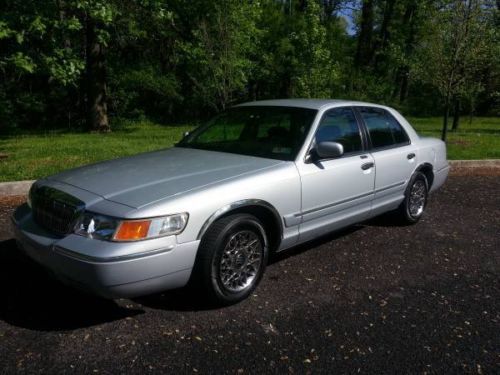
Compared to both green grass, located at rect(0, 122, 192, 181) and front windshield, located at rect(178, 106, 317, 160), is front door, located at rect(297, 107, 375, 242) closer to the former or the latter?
front windshield, located at rect(178, 106, 317, 160)

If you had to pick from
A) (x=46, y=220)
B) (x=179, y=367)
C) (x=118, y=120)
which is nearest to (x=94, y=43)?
(x=118, y=120)

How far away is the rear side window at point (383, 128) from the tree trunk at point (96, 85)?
1352cm

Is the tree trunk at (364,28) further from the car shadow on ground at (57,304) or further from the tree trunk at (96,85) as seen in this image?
the car shadow on ground at (57,304)

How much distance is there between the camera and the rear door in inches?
195

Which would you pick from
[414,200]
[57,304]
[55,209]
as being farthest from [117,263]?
[414,200]

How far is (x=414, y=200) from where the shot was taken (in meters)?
5.79

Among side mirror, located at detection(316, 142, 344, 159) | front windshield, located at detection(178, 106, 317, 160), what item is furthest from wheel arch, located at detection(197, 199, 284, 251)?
side mirror, located at detection(316, 142, 344, 159)

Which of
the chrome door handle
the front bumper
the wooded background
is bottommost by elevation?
the front bumper

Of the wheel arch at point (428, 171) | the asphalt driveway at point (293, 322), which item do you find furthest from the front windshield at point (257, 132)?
the wheel arch at point (428, 171)

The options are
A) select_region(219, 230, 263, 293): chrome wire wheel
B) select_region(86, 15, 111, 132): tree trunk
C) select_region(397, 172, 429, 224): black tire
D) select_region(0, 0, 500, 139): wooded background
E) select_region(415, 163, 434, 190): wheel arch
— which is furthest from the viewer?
select_region(86, 15, 111, 132): tree trunk

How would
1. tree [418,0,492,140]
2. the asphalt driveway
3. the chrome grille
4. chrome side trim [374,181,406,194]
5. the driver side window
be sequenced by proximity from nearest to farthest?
the asphalt driveway, the chrome grille, the driver side window, chrome side trim [374,181,406,194], tree [418,0,492,140]

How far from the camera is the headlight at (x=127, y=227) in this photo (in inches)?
117

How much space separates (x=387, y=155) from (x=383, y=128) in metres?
0.39

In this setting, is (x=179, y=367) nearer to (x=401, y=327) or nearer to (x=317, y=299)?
(x=317, y=299)
